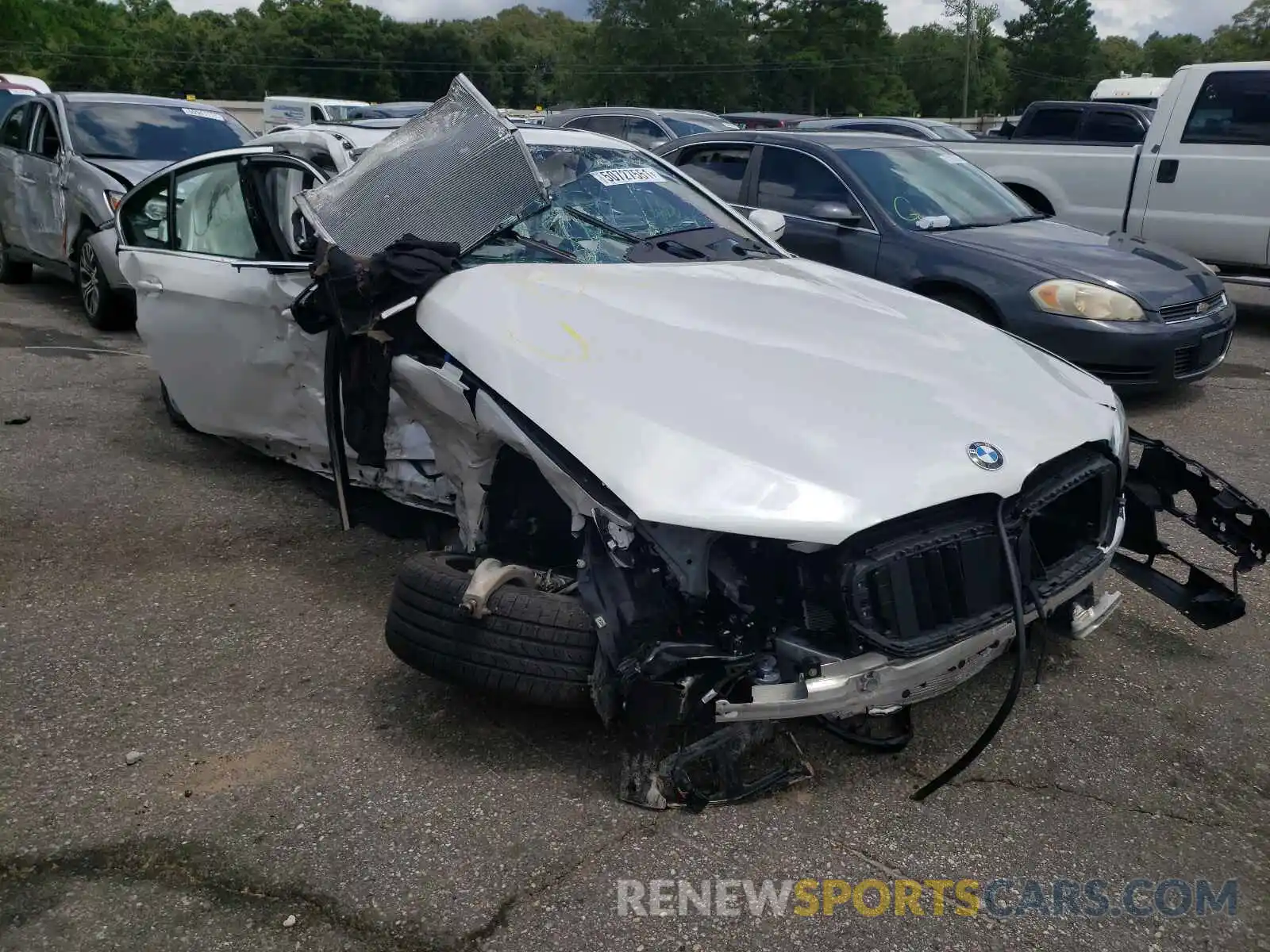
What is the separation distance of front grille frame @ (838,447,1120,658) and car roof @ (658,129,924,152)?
16.0 feet

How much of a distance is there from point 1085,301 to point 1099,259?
0.58 meters

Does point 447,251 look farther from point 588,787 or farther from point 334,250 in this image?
point 588,787

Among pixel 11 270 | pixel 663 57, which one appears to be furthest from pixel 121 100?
pixel 663 57

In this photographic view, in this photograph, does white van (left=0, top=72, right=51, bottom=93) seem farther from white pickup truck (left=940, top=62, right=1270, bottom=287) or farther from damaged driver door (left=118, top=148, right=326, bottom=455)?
white pickup truck (left=940, top=62, right=1270, bottom=287)

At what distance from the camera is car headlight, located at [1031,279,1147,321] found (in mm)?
6055

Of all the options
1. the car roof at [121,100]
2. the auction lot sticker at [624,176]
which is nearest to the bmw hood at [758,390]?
the auction lot sticker at [624,176]

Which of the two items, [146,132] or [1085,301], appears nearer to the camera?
[1085,301]

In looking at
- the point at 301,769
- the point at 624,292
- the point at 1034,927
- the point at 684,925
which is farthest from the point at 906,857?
the point at 624,292

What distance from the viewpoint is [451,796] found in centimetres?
284

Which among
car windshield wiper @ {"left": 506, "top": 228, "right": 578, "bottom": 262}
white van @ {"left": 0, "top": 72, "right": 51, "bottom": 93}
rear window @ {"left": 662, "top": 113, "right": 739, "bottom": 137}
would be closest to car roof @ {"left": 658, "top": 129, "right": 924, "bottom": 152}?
car windshield wiper @ {"left": 506, "top": 228, "right": 578, "bottom": 262}

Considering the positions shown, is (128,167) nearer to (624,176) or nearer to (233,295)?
(233,295)

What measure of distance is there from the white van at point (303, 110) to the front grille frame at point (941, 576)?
20190 millimetres

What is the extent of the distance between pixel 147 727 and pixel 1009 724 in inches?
99.9

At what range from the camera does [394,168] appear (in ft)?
12.6
